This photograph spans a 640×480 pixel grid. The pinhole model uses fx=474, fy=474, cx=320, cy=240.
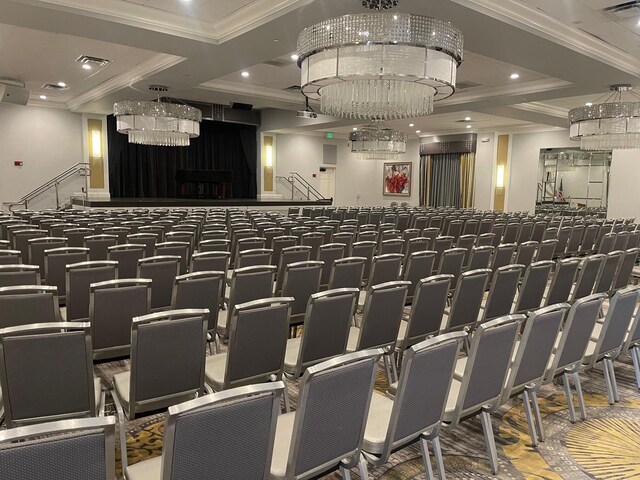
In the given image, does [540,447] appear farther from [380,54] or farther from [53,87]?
[53,87]

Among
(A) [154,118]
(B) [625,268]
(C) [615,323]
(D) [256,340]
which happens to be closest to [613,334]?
(C) [615,323]

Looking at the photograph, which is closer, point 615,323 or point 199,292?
point 615,323

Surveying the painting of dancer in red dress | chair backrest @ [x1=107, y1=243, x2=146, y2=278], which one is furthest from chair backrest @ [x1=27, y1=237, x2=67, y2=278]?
the painting of dancer in red dress

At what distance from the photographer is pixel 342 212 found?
12.3m

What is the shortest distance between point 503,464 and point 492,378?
660mm

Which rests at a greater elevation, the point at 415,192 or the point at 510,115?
the point at 510,115

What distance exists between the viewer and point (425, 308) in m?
3.80

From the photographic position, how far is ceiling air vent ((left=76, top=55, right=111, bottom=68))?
34.0 ft

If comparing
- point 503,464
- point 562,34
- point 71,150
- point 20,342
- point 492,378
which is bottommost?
point 503,464

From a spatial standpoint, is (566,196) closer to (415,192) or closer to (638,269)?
(415,192)

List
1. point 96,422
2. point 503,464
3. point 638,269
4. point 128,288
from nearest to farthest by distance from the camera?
point 96,422 < point 503,464 < point 128,288 < point 638,269

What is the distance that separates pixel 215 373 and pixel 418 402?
140 cm

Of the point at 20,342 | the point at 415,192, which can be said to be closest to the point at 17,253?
the point at 20,342

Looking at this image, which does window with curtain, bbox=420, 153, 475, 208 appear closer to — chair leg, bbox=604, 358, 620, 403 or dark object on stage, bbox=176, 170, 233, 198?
dark object on stage, bbox=176, 170, 233, 198
